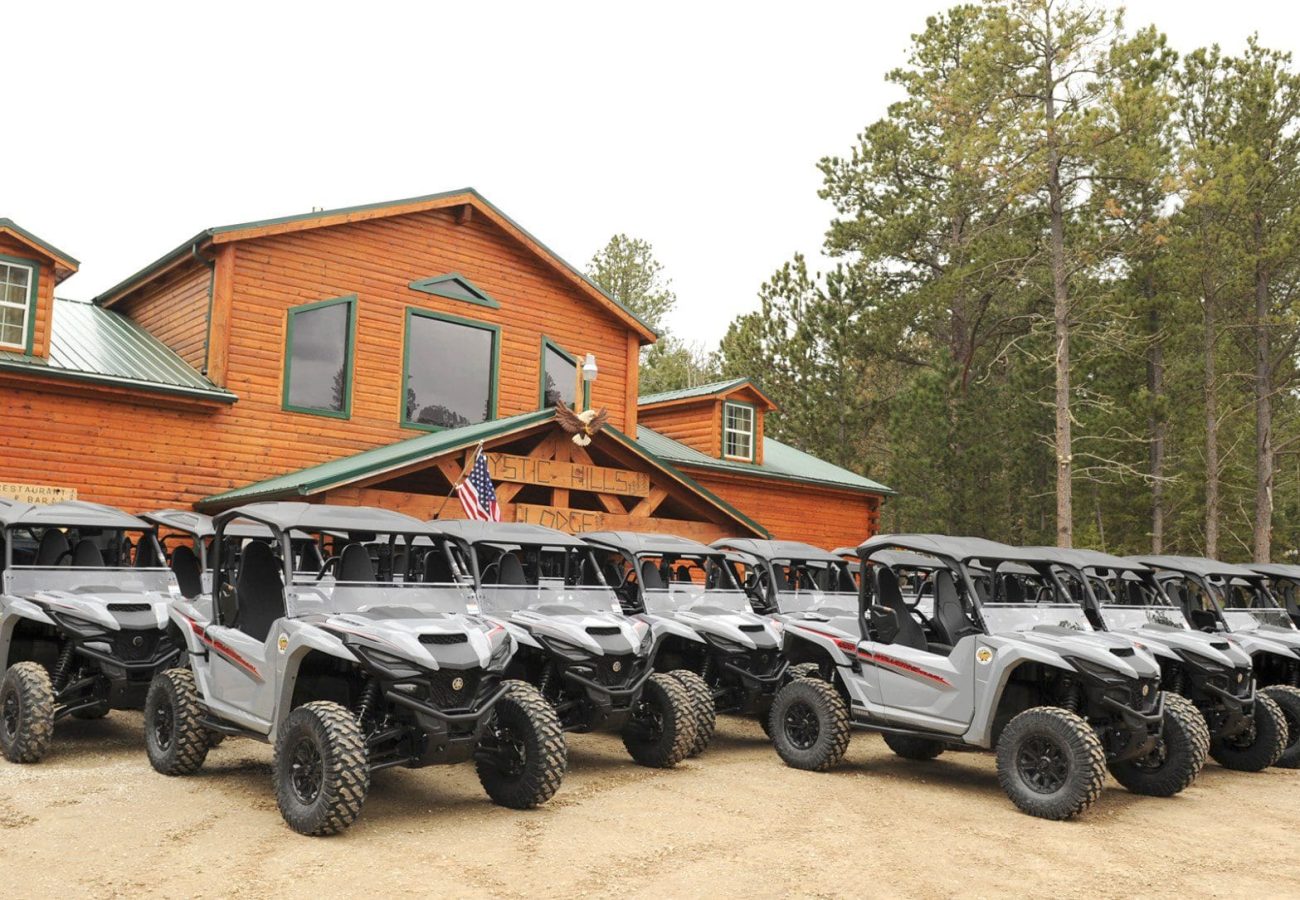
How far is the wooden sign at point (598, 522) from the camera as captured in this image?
1839 cm

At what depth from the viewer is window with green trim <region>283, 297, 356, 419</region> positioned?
18.9 m

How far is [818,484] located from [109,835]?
67.9ft

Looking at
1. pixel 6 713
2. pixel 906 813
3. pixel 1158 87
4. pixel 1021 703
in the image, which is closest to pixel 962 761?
pixel 1021 703

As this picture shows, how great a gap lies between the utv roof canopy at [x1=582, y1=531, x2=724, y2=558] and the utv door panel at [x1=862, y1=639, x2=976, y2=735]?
111 inches

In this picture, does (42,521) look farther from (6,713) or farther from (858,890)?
(858,890)

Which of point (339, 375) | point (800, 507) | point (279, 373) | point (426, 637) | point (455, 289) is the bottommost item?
point (426, 637)

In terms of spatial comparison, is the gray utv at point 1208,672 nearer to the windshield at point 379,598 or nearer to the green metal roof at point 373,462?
the windshield at point 379,598

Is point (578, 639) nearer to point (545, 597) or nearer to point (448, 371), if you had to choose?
point (545, 597)

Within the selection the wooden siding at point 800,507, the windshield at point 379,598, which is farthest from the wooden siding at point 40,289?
the wooden siding at point 800,507

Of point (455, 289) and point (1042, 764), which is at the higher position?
point (455, 289)

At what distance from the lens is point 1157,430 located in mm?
31969

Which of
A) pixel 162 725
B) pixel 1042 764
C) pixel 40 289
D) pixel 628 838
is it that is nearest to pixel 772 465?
pixel 40 289

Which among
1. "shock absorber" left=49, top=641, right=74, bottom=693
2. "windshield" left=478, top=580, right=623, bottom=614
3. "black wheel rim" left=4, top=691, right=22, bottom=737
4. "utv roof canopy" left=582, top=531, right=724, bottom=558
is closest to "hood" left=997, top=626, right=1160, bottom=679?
"windshield" left=478, top=580, right=623, bottom=614

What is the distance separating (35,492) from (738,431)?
594 inches
